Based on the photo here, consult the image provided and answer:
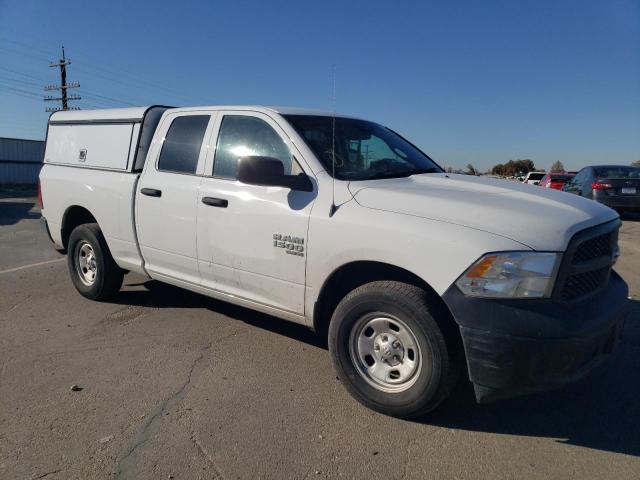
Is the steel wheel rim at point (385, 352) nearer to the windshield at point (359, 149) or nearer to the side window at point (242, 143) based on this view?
the windshield at point (359, 149)

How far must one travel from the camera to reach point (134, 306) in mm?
5305

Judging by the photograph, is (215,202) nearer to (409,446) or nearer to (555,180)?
(409,446)

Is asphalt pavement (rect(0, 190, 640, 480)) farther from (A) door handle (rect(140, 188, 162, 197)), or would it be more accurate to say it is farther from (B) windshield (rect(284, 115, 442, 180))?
(B) windshield (rect(284, 115, 442, 180))

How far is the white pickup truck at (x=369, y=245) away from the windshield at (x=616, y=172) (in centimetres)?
1053

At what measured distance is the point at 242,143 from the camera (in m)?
4.07

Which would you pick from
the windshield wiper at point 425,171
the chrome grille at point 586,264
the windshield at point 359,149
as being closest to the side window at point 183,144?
the windshield at point 359,149

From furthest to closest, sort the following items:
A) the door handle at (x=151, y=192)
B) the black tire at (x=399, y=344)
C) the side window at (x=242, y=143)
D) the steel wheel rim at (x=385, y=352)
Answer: the door handle at (x=151, y=192) < the side window at (x=242, y=143) < the steel wheel rim at (x=385, y=352) < the black tire at (x=399, y=344)

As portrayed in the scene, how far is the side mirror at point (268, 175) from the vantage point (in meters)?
3.43

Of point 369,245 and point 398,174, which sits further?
point 398,174

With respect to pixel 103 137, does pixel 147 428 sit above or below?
below

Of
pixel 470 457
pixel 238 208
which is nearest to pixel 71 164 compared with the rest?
pixel 238 208

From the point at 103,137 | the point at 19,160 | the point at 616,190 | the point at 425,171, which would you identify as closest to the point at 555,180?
the point at 616,190

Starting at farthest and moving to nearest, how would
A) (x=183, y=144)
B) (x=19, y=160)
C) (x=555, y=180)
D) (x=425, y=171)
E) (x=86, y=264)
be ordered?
(x=19, y=160), (x=555, y=180), (x=86, y=264), (x=183, y=144), (x=425, y=171)

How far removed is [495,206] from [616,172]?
40.4ft
